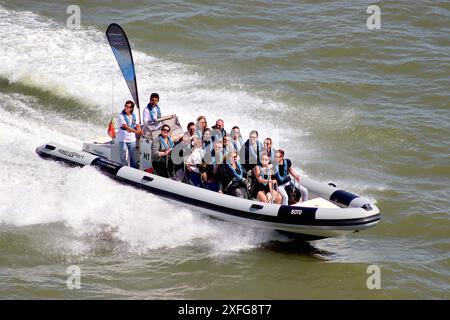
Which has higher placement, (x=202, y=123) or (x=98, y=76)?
(x=98, y=76)

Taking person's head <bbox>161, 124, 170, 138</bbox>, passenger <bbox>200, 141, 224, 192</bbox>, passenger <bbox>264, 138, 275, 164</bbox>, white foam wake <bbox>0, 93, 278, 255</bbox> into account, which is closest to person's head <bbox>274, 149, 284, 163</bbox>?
passenger <bbox>264, 138, 275, 164</bbox>

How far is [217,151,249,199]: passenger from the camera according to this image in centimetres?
1211

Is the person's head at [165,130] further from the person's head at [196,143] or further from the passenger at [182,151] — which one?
the person's head at [196,143]

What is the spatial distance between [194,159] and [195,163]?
0.06m

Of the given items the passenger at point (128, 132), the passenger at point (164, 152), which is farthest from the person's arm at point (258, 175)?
the passenger at point (128, 132)

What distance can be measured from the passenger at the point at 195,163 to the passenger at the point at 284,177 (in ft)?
4.11

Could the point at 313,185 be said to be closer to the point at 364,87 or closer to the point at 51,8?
the point at 364,87

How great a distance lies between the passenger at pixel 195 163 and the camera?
1238 centimetres

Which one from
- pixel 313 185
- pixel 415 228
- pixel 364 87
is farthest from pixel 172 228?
pixel 364 87

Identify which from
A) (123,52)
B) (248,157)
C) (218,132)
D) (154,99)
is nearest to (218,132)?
(218,132)

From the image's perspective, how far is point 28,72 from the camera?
18.2 meters

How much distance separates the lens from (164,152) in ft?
41.4

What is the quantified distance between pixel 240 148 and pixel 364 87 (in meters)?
6.45

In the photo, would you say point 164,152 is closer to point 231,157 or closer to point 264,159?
point 231,157
